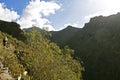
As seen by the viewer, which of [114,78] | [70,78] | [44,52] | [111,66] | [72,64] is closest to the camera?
[44,52]

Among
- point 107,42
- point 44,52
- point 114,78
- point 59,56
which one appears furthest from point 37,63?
point 107,42

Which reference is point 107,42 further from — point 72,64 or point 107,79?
point 72,64

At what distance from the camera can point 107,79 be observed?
495ft

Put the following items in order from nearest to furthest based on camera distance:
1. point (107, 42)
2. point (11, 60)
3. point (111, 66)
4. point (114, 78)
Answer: point (11, 60), point (114, 78), point (111, 66), point (107, 42)

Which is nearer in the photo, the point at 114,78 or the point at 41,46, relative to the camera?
the point at 41,46

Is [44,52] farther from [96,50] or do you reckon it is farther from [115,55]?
[96,50]

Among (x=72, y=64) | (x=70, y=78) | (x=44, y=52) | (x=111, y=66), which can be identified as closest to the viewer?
(x=44, y=52)

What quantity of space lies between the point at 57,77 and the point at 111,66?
131 metres

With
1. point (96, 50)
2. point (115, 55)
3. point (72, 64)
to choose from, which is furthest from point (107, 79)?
point (72, 64)

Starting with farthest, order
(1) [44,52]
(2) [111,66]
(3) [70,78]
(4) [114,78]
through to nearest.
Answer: (2) [111,66] < (4) [114,78] < (3) [70,78] < (1) [44,52]

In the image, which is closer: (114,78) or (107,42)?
(114,78)

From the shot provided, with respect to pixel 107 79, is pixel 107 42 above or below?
above

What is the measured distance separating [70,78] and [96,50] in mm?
163425

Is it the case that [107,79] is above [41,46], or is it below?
below
